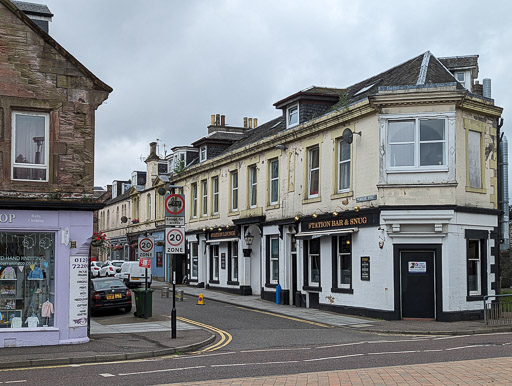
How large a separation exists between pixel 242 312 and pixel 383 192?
7936 millimetres

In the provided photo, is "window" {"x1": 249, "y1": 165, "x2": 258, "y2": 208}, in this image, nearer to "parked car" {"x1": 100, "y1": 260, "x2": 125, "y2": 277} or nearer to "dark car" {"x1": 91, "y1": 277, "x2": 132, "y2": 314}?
"dark car" {"x1": 91, "y1": 277, "x2": 132, "y2": 314}

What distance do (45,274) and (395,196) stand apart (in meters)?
12.2

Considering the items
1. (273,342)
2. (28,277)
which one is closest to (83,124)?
(28,277)

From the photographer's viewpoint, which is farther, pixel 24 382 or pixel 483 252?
pixel 483 252

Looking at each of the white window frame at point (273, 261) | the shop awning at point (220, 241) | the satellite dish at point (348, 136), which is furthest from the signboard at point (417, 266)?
the shop awning at point (220, 241)

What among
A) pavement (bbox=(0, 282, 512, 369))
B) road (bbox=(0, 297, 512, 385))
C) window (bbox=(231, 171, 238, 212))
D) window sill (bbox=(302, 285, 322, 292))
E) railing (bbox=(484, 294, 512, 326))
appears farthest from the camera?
window (bbox=(231, 171, 238, 212))

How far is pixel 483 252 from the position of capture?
23.8 meters

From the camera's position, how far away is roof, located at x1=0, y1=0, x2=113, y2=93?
1683 cm

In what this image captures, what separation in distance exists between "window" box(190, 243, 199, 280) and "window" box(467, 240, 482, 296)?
21221mm

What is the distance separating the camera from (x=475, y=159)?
78.0ft

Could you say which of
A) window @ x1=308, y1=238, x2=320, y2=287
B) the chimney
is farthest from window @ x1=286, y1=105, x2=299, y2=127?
the chimney

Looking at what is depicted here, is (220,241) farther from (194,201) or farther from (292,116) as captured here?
(292,116)

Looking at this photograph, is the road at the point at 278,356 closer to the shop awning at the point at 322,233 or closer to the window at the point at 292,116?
the shop awning at the point at 322,233

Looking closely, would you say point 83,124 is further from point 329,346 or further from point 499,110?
point 499,110
